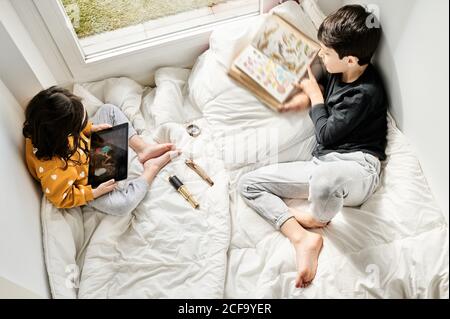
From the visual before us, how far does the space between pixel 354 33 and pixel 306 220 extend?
22.3 inches

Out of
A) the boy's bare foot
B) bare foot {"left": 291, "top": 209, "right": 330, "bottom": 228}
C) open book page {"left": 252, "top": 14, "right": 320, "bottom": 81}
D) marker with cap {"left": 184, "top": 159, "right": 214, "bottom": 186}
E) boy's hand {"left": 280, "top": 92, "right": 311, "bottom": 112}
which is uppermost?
open book page {"left": 252, "top": 14, "right": 320, "bottom": 81}

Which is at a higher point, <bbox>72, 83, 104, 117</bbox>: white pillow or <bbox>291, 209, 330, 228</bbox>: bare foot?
<bbox>72, 83, 104, 117</bbox>: white pillow

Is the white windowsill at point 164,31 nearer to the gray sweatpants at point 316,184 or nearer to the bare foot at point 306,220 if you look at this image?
the gray sweatpants at point 316,184

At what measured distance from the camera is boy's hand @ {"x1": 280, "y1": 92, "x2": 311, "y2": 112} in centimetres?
126

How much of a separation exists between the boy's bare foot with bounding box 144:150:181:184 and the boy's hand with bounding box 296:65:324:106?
1.60ft

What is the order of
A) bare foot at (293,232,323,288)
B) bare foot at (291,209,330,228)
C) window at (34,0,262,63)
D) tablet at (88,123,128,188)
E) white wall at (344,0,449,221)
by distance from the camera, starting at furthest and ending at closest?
window at (34,0,262,63) < tablet at (88,123,128,188) < bare foot at (291,209,330,228) < bare foot at (293,232,323,288) < white wall at (344,0,449,221)

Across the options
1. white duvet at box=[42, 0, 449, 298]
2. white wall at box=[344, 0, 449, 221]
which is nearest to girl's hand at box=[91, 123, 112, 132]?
white duvet at box=[42, 0, 449, 298]

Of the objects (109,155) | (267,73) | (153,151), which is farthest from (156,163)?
(267,73)

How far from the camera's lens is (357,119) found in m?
1.07

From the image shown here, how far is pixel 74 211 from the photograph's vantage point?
3.75 ft

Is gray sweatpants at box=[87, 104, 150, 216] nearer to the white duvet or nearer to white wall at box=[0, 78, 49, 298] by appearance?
the white duvet

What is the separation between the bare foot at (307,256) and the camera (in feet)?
3.16

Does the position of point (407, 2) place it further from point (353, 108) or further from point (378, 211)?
point (378, 211)
